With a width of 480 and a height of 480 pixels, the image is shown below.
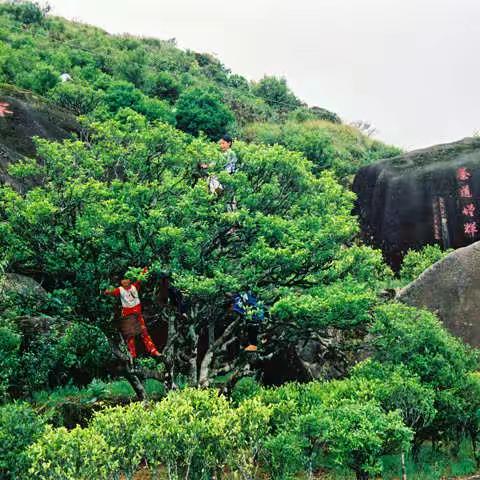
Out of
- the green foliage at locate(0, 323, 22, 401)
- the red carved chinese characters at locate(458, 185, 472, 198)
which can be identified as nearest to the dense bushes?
the green foliage at locate(0, 323, 22, 401)

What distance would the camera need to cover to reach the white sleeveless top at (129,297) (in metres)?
11.9

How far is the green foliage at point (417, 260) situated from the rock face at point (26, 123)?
1335 cm

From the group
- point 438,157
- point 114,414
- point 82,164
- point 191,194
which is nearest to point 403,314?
point 191,194

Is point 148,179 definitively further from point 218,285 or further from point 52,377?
point 52,377

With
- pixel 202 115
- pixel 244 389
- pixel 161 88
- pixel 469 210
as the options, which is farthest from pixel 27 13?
pixel 244 389

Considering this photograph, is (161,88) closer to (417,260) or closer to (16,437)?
(417,260)

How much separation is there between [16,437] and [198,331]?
6.17m

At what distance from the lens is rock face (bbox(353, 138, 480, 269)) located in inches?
838

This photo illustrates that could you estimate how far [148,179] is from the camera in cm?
1326

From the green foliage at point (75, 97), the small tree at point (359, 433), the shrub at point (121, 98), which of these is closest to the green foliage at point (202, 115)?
the shrub at point (121, 98)

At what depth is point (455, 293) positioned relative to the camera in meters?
15.4

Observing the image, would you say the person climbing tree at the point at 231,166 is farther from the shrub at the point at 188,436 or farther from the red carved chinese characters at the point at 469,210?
the red carved chinese characters at the point at 469,210

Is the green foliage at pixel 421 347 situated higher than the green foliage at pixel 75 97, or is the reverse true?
the green foliage at pixel 75 97

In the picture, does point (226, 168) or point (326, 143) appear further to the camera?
point (326, 143)
